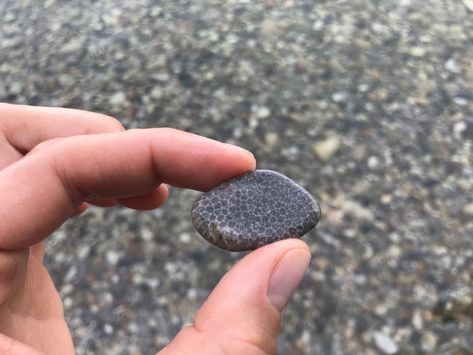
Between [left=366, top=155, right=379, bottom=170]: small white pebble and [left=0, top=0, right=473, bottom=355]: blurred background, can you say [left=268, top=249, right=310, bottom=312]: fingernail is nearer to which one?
[left=0, top=0, right=473, bottom=355]: blurred background

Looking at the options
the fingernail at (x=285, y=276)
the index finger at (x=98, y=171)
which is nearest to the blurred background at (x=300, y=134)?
the index finger at (x=98, y=171)

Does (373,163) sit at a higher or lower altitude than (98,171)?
lower

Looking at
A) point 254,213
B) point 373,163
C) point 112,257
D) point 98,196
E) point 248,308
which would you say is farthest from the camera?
point 373,163

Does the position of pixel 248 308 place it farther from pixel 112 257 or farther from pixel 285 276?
pixel 112 257

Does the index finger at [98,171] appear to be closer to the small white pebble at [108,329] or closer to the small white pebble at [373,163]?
the small white pebble at [108,329]

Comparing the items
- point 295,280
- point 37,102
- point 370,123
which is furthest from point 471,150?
point 37,102

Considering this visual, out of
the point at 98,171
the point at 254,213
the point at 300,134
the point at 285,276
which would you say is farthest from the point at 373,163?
the point at 98,171

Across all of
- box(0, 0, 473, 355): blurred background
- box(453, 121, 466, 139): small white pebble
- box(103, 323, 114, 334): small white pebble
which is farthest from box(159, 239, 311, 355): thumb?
box(453, 121, 466, 139): small white pebble
